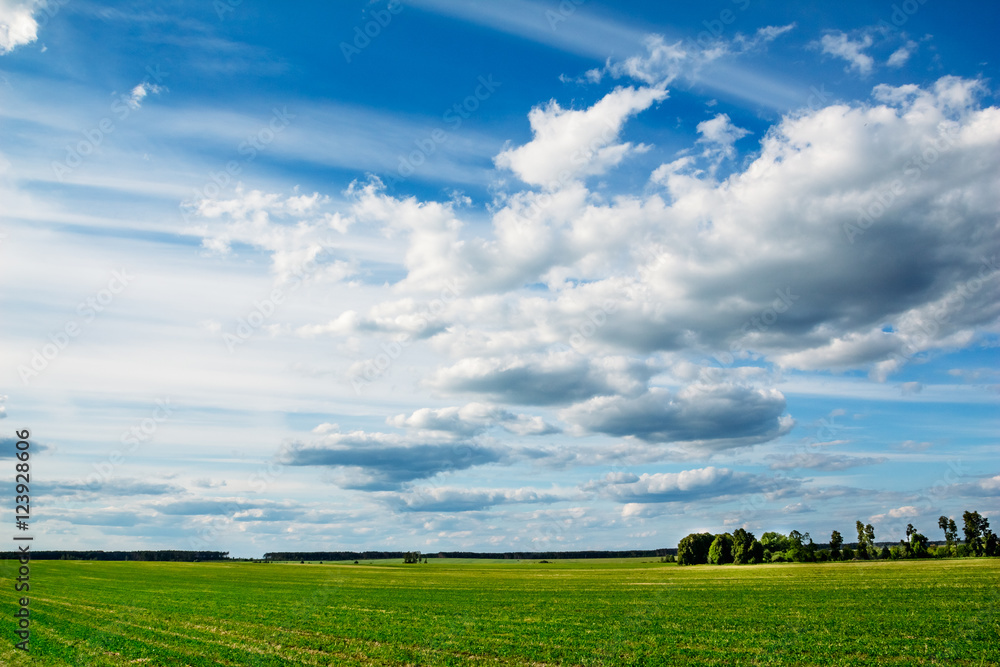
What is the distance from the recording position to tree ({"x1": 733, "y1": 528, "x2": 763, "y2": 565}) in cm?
15050

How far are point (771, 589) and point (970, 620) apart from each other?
27.9 m

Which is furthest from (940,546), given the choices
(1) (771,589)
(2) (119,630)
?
(2) (119,630)

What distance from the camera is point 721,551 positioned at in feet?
509

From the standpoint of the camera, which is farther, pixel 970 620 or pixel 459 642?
pixel 970 620

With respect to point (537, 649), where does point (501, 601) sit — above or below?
below

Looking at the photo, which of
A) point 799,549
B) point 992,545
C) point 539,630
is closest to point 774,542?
point 799,549

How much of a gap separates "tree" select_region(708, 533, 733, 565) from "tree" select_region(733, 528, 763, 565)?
211 centimetres

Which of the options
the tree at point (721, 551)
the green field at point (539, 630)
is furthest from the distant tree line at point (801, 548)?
the green field at point (539, 630)

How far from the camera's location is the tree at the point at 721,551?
154500mm

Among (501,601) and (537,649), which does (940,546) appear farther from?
(537,649)

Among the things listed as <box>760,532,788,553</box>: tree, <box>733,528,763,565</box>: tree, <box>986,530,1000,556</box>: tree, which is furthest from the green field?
<box>986,530,1000,556</box>: tree

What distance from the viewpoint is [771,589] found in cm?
5809

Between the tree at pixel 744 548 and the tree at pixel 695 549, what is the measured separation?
9.69 metres

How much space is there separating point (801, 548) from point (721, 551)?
20755mm
